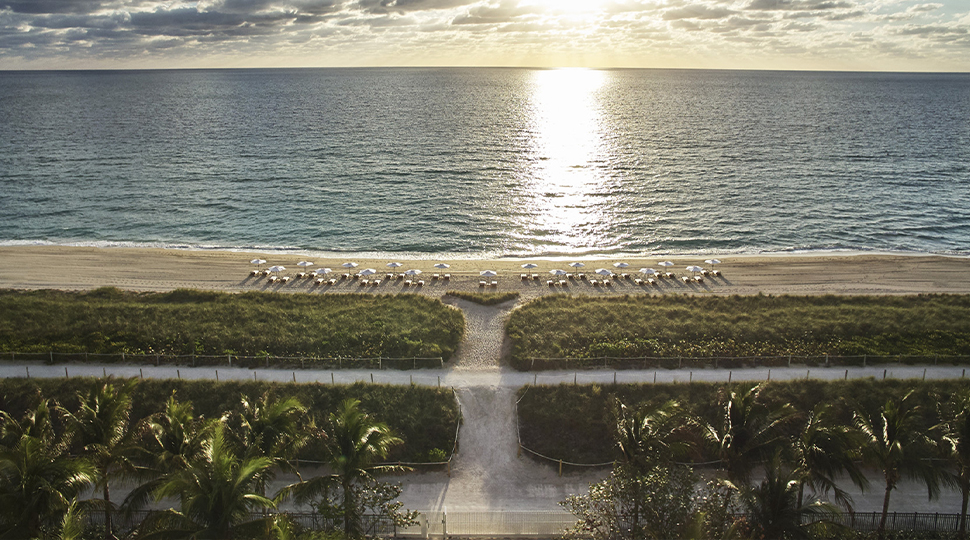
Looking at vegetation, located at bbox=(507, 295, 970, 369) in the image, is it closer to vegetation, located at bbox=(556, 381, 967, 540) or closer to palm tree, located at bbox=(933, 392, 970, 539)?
vegetation, located at bbox=(556, 381, 967, 540)

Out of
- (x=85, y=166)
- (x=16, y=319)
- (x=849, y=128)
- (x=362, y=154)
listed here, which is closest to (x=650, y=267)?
(x=16, y=319)

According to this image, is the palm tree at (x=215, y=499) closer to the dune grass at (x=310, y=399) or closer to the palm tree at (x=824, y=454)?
the dune grass at (x=310, y=399)

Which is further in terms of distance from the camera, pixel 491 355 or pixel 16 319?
pixel 16 319

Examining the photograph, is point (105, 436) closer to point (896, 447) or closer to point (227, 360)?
point (227, 360)

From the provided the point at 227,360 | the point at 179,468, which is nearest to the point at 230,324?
the point at 227,360

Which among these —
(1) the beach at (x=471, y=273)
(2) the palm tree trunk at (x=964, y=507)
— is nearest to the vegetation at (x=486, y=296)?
(1) the beach at (x=471, y=273)

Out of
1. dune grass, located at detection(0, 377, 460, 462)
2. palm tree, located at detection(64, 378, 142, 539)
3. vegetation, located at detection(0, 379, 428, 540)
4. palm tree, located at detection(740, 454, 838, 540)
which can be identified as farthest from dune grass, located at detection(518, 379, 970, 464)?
palm tree, located at detection(64, 378, 142, 539)

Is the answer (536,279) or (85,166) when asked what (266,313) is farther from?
(85,166)

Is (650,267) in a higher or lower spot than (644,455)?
lower
